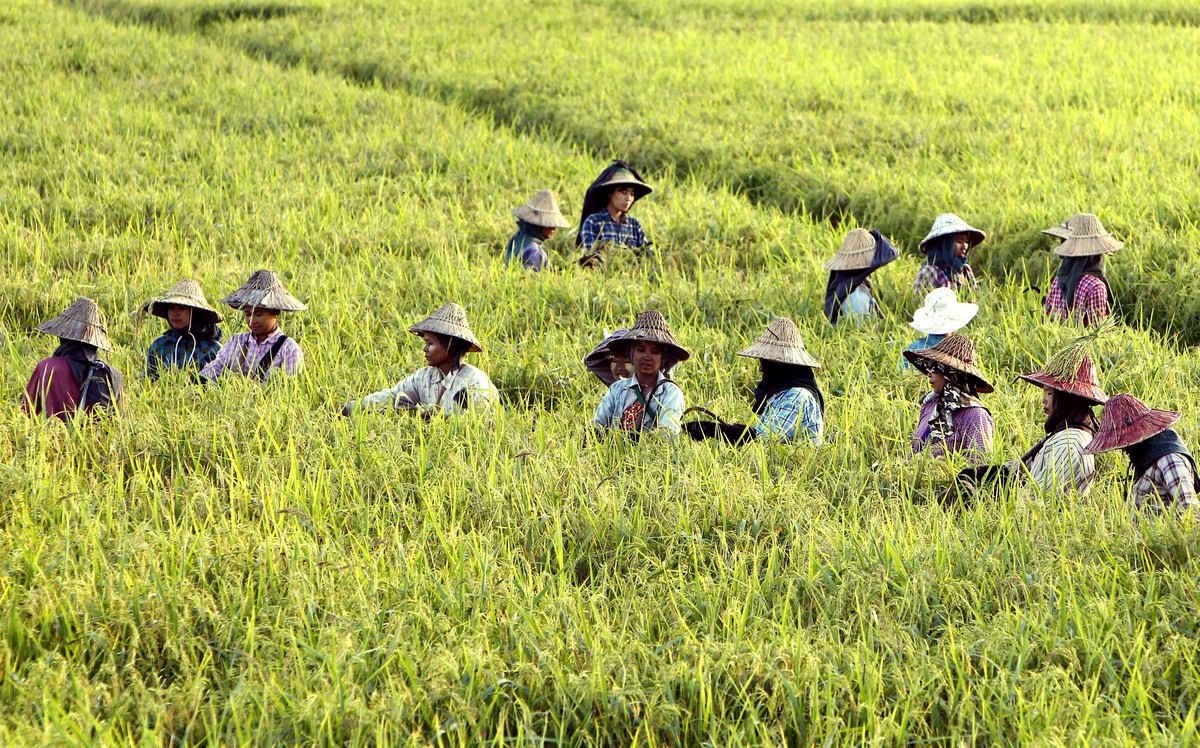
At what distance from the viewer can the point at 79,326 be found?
15.2 ft

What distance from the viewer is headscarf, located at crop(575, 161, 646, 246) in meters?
7.44

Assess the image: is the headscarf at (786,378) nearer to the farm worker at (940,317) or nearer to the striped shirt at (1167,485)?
the farm worker at (940,317)

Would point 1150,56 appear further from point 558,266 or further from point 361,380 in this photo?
point 361,380

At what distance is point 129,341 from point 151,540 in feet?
9.65

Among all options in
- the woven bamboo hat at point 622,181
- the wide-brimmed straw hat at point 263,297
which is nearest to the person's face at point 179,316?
the wide-brimmed straw hat at point 263,297

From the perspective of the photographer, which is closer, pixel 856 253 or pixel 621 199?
pixel 856 253

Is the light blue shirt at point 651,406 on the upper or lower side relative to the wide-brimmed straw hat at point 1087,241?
lower

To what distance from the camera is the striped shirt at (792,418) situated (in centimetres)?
439

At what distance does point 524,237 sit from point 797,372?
3.13 metres

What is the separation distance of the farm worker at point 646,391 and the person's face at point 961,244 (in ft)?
8.16

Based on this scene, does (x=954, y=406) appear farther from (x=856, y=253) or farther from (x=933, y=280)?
Answer: (x=933, y=280)

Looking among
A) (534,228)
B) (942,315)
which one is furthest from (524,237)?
(942,315)

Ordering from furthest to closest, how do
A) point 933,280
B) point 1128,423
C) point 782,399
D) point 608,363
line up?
point 933,280, point 608,363, point 782,399, point 1128,423

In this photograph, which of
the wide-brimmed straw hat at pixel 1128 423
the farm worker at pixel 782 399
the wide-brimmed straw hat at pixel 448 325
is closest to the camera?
the wide-brimmed straw hat at pixel 1128 423
